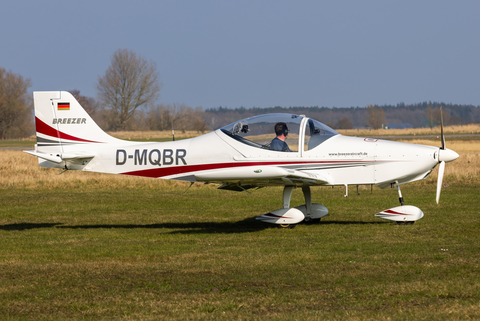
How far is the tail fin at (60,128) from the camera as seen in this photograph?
11.3 m

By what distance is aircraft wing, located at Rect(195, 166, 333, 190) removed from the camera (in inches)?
370

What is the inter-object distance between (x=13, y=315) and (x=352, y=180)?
22.2ft

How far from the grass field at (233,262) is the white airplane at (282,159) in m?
0.87

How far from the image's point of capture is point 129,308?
5.32 m

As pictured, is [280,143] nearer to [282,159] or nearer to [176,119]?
[282,159]

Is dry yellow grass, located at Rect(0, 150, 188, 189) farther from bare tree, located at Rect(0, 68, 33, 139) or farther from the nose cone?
bare tree, located at Rect(0, 68, 33, 139)

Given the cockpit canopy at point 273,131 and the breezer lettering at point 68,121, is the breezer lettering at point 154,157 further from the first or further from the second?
the breezer lettering at point 68,121

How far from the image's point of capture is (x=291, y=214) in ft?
33.7

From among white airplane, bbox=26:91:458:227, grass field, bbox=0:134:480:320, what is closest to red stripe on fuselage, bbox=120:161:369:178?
white airplane, bbox=26:91:458:227

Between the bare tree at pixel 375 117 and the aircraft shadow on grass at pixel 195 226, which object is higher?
the bare tree at pixel 375 117

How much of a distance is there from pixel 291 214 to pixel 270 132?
1652 millimetres

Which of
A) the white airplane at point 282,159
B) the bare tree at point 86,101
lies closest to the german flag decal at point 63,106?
the white airplane at point 282,159

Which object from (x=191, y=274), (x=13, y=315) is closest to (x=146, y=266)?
(x=191, y=274)

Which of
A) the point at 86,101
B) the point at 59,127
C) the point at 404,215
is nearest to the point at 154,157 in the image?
the point at 59,127
